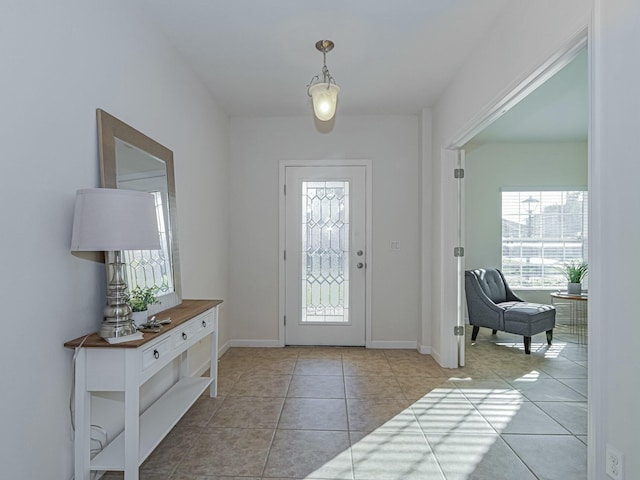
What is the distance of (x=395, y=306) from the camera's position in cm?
455

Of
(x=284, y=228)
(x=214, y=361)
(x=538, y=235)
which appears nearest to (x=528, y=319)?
(x=538, y=235)

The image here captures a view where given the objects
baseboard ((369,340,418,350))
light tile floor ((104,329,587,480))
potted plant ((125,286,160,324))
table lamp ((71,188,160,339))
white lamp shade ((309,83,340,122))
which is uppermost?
white lamp shade ((309,83,340,122))

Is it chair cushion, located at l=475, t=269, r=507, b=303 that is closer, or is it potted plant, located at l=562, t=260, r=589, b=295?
potted plant, located at l=562, t=260, r=589, b=295

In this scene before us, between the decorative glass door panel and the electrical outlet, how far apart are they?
312 cm

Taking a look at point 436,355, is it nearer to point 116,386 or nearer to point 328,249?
point 328,249

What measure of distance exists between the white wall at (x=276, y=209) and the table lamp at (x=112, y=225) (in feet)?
9.19

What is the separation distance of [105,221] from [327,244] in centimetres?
310

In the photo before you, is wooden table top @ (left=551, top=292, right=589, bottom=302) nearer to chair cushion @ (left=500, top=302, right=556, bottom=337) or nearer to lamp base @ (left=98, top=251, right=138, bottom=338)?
chair cushion @ (left=500, top=302, right=556, bottom=337)

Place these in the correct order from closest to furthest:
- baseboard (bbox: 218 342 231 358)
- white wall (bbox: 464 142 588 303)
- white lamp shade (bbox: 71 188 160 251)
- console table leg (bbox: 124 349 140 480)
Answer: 1. white lamp shade (bbox: 71 188 160 251)
2. console table leg (bbox: 124 349 140 480)
3. baseboard (bbox: 218 342 231 358)
4. white wall (bbox: 464 142 588 303)

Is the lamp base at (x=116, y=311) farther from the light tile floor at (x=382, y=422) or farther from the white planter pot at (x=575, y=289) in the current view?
the white planter pot at (x=575, y=289)

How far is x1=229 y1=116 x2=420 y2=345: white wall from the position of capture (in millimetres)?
4535

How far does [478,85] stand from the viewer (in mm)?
2924

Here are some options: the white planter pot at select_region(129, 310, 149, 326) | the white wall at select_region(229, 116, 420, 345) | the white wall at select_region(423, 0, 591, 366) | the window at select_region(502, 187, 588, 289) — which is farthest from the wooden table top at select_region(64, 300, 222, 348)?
the window at select_region(502, 187, 588, 289)

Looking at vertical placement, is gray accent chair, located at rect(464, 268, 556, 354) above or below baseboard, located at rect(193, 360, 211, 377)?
above
